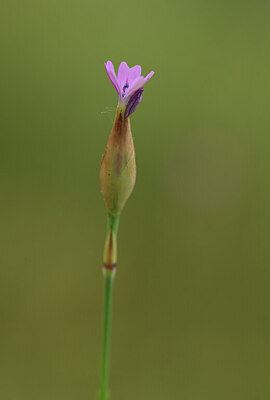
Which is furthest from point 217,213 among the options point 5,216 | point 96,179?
point 5,216

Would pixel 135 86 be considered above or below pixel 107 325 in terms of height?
above

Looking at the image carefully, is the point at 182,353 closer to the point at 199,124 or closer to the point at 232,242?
the point at 232,242

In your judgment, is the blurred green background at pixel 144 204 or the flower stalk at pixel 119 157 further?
the blurred green background at pixel 144 204

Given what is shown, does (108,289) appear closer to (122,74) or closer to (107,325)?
(107,325)

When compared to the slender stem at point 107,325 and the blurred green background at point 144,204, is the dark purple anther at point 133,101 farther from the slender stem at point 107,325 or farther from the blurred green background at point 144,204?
the blurred green background at point 144,204

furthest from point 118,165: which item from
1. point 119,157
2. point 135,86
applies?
point 135,86

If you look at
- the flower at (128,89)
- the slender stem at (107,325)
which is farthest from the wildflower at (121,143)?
the slender stem at (107,325)
